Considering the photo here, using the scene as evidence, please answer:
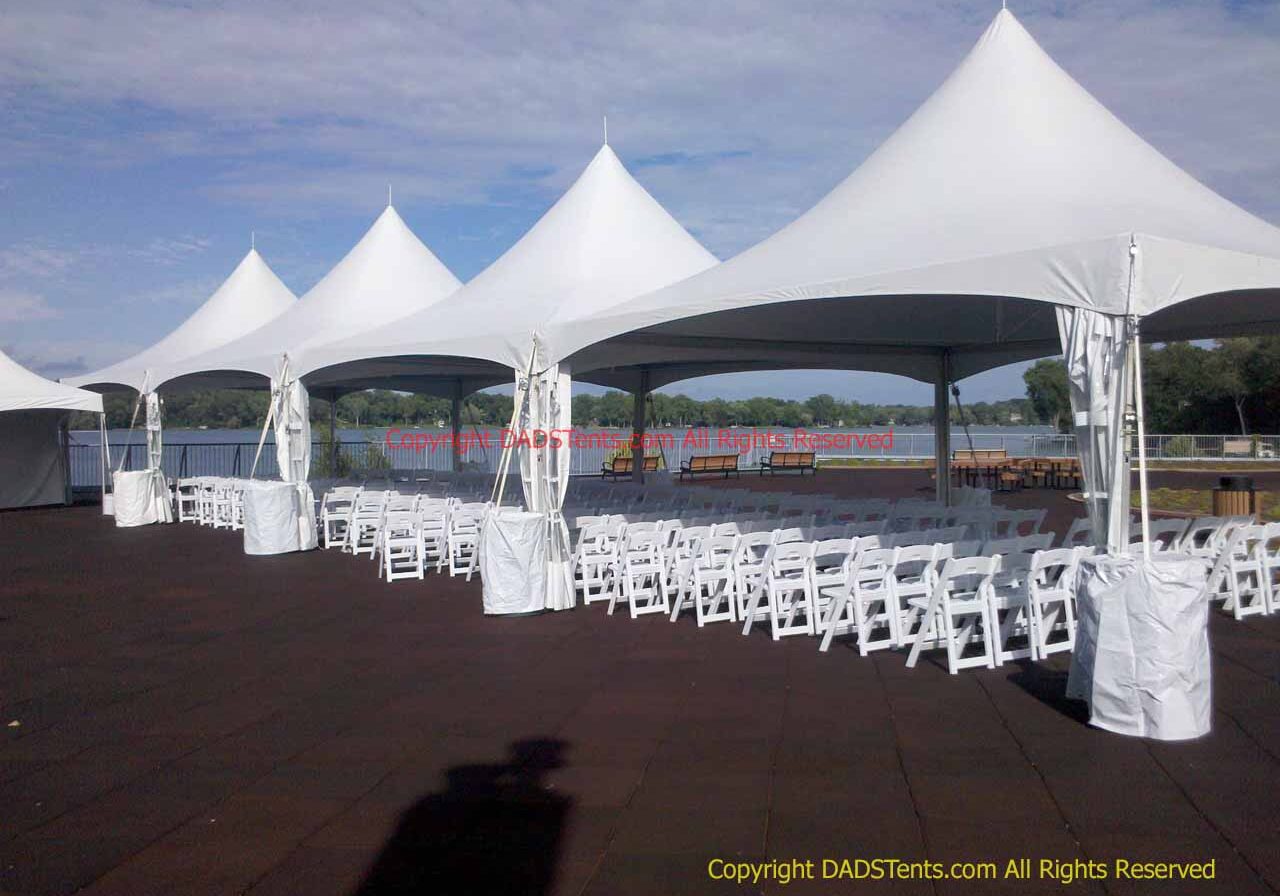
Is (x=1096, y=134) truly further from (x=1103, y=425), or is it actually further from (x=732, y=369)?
(x=732, y=369)

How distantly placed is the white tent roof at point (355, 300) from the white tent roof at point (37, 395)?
1.85 m

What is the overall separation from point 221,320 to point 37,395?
3319 mm

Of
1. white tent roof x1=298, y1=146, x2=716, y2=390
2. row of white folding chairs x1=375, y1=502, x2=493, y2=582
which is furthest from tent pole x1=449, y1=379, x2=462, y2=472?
row of white folding chairs x1=375, y1=502, x2=493, y2=582

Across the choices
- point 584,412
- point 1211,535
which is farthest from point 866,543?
point 584,412

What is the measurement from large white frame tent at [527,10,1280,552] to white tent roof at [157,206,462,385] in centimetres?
560

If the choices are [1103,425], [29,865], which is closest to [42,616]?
[29,865]

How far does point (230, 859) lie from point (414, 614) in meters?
4.60

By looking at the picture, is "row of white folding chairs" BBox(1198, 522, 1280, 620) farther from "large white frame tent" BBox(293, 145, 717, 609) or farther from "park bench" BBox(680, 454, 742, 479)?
"park bench" BBox(680, 454, 742, 479)

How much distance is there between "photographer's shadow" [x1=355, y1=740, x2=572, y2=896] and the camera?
11.3 feet

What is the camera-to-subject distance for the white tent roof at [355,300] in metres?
13.9

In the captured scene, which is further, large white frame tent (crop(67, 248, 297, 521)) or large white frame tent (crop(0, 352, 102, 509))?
large white frame tent (crop(0, 352, 102, 509))

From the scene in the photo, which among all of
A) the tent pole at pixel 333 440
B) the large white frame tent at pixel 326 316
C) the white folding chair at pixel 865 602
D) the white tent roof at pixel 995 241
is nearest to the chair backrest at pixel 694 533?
the white folding chair at pixel 865 602

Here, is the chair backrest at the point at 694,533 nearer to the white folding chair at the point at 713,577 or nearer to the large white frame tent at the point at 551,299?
the white folding chair at the point at 713,577

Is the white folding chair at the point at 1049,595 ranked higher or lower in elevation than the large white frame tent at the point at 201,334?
lower
